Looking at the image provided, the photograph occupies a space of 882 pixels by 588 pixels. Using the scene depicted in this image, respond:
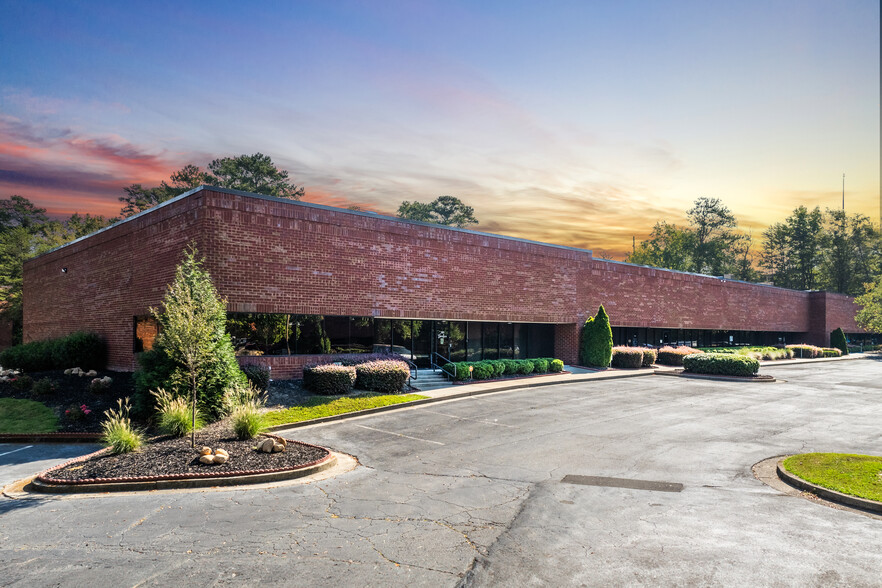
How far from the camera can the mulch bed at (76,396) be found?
1559cm

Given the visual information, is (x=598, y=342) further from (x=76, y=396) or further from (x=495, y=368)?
(x=76, y=396)

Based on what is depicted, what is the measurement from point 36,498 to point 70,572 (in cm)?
425

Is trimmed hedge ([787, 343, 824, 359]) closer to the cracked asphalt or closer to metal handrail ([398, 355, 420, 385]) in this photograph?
metal handrail ([398, 355, 420, 385])

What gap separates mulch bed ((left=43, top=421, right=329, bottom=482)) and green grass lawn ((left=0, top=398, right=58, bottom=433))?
5.05 metres

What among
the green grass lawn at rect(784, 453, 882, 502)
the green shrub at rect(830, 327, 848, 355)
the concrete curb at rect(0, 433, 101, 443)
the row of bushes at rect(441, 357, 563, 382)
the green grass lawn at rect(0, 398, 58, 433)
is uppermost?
the green shrub at rect(830, 327, 848, 355)

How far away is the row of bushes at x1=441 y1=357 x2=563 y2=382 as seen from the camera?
79.7ft

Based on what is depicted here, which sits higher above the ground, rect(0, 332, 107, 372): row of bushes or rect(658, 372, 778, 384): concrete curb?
rect(0, 332, 107, 372): row of bushes

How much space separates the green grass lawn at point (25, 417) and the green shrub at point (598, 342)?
2498 centimetres

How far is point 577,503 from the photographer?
8.70 m

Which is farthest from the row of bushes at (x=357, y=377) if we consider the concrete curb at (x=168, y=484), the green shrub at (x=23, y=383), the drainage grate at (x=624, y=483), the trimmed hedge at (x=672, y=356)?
the trimmed hedge at (x=672, y=356)

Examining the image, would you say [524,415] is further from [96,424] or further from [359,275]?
[96,424]

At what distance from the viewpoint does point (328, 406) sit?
17.0 meters

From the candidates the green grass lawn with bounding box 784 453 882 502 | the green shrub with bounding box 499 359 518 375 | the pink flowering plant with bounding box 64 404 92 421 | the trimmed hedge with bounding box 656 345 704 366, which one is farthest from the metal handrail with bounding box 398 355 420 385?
the trimmed hedge with bounding box 656 345 704 366

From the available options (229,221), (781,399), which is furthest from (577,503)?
(781,399)
